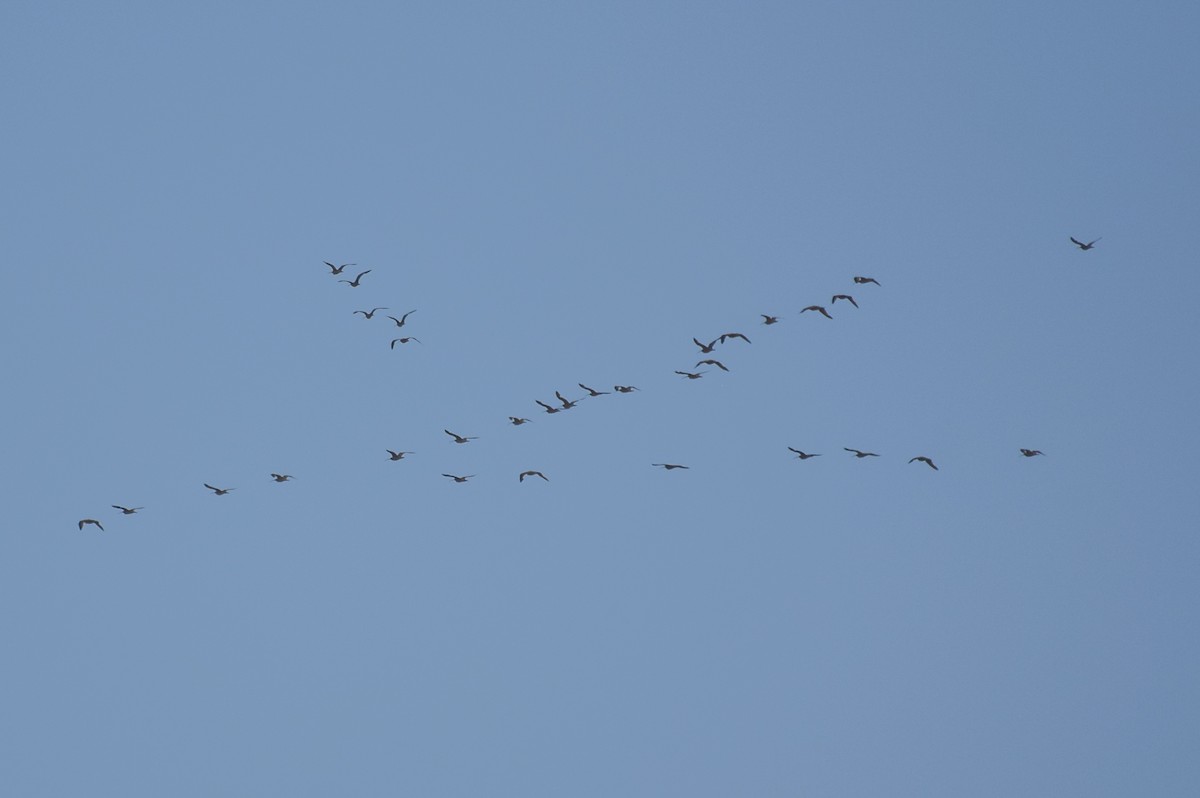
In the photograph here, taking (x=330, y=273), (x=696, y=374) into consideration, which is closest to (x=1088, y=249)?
(x=696, y=374)

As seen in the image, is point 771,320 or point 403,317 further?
point 403,317

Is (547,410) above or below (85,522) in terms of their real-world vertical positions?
above

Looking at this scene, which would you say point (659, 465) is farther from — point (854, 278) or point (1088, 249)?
point (1088, 249)

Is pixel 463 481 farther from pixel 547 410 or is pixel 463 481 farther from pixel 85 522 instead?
pixel 85 522

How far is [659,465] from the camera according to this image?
124188 mm

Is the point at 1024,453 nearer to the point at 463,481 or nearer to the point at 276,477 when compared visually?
the point at 463,481

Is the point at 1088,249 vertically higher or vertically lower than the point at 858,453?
higher

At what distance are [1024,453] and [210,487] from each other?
4487cm

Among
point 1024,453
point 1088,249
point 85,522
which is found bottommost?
point 85,522

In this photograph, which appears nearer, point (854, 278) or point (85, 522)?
point (854, 278)

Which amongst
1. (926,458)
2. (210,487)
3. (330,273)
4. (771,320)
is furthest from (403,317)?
(926,458)

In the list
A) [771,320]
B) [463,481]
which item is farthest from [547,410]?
Result: [771,320]

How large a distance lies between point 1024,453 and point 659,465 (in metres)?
19.5

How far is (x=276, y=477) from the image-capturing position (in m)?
135
